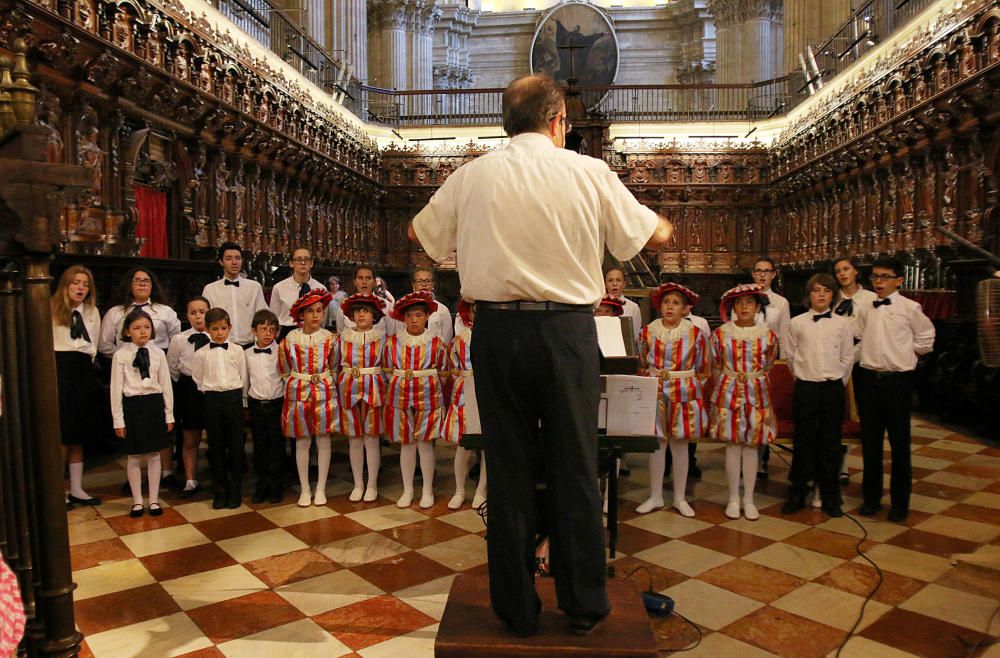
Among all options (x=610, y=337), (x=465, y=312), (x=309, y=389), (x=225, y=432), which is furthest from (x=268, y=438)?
(x=610, y=337)

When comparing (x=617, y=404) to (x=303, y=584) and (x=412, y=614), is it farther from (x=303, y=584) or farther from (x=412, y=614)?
(x=303, y=584)

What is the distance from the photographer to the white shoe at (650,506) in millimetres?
4492

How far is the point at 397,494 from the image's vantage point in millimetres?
4918

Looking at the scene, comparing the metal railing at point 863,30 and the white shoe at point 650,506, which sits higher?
the metal railing at point 863,30

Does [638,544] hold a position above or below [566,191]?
below

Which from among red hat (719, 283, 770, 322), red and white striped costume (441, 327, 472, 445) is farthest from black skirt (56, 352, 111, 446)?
red hat (719, 283, 770, 322)

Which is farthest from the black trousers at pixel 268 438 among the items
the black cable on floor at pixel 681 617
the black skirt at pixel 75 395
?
the black cable on floor at pixel 681 617

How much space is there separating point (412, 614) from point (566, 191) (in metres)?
1.98

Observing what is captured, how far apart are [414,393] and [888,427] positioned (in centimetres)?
292

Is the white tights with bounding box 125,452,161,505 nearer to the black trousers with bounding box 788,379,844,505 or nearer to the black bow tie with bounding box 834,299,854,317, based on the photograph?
the black trousers with bounding box 788,379,844,505

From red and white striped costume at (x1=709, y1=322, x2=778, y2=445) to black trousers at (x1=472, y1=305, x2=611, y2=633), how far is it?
8.12 ft

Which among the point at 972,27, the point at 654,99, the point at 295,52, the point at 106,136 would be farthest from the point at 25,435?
the point at 654,99

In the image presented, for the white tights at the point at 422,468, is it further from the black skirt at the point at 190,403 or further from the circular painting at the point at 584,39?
the circular painting at the point at 584,39

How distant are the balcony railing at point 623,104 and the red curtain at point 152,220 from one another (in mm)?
8971
